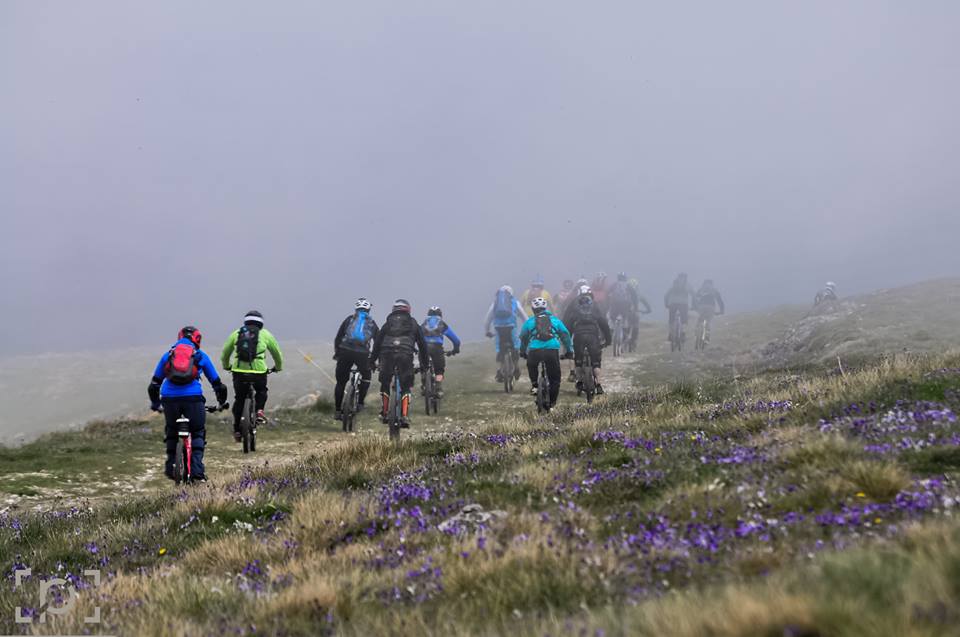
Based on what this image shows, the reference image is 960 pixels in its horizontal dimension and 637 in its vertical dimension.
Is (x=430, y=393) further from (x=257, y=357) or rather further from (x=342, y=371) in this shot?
(x=257, y=357)

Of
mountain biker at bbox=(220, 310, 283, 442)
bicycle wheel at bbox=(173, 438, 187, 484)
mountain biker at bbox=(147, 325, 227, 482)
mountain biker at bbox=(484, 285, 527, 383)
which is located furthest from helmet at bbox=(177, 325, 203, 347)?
mountain biker at bbox=(484, 285, 527, 383)

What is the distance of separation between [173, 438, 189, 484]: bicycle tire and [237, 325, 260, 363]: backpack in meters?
4.07

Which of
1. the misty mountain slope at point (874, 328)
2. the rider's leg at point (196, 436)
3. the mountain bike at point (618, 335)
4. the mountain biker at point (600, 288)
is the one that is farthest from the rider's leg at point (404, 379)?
the mountain bike at point (618, 335)

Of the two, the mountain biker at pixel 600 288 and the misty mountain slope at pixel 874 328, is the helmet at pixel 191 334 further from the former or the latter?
the mountain biker at pixel 600 288

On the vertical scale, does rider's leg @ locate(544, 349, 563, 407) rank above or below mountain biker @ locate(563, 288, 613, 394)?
below

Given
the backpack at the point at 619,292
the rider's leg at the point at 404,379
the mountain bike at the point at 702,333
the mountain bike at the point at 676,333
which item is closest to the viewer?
the rider's leg at the point at 404,379

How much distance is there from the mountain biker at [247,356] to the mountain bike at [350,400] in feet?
10.1

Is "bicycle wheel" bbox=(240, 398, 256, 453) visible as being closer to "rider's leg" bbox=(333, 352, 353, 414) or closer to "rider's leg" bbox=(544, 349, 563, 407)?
"rider's leg" bbox=(333, 352, 353, 414)

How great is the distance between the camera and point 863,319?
33.4m

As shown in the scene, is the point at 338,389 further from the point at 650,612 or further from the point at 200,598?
the point at 650,612

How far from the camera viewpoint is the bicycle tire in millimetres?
10180

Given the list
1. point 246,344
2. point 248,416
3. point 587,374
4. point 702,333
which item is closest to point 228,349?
point 246,344

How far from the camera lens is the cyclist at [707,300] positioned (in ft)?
111

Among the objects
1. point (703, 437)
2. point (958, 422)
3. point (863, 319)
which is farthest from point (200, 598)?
point (863, 319)
